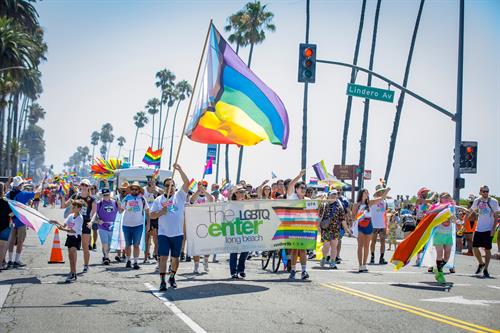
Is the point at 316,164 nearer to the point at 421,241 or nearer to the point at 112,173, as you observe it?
the point at 421,241

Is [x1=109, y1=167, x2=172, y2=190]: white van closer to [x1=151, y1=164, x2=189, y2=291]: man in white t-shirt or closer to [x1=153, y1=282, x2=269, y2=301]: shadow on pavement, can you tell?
[x1=153, y1=282, x2=269, y2=301]: shadow on pavement

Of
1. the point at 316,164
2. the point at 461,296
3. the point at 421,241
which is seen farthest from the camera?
the point at 316,164

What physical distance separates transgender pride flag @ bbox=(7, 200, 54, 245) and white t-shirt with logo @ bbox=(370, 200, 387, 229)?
28.6 ft

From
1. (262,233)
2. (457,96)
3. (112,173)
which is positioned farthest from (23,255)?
(112,173)

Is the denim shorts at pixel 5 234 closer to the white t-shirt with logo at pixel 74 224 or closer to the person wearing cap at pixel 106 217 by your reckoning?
the white t-shirt with logo at pixel 74 224

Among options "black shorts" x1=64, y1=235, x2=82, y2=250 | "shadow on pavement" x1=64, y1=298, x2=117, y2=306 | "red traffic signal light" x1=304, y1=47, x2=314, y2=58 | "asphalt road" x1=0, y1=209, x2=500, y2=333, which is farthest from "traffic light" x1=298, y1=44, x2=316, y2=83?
"shadow on pavement" x1=64, y1=298, x2=117, y2=306

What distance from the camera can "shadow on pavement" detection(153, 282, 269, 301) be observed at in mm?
10788

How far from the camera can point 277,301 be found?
10.4m

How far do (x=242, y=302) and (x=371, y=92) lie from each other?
48.3 feet

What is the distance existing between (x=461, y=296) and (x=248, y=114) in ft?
17.1

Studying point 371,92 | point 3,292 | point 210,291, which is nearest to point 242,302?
point 210,291

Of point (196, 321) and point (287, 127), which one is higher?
point (287, 127)

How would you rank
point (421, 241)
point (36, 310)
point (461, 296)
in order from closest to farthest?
point (36, 310) < point (461, 296) < point (421, 241)

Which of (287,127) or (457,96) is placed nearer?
(287,127)
